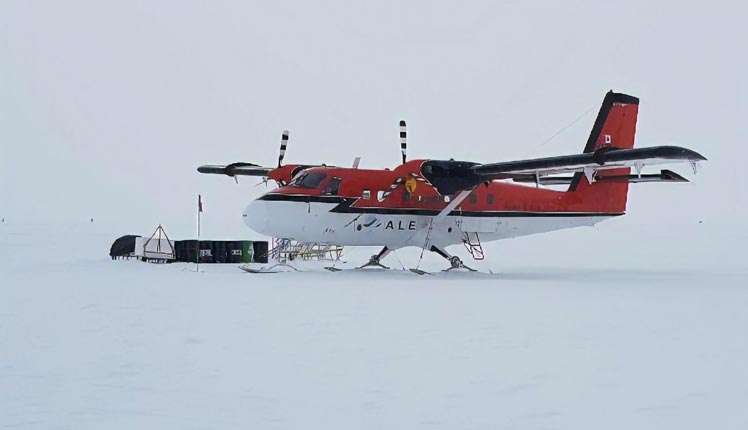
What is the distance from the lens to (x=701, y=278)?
2038 cm

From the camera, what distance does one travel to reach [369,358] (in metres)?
7.98

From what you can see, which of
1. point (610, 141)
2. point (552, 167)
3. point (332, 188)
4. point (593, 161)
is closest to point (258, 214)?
point (332, 188)

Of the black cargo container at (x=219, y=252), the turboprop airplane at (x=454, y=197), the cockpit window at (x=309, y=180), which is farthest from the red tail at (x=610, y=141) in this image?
the black cargo container at (x=219, y=252)

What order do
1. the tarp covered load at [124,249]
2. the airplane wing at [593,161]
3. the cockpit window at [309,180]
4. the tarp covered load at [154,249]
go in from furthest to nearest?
1. the tarp covered load at [124,249]
2. the tarp covered load at [154,249]
3. the cockpit window at [309,180]
4. the airplane wing at [593,161]


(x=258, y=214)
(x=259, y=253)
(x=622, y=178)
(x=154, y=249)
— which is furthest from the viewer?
(x=259, y=253)

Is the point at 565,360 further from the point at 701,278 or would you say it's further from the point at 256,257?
the point at 256,257

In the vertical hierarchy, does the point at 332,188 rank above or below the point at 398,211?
above

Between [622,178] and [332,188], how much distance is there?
9.33m

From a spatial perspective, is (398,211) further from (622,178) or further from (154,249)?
(154,249)

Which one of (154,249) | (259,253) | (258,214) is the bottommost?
(259,253)

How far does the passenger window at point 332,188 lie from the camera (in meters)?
20.7

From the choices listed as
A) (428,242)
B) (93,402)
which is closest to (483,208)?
(428,242)

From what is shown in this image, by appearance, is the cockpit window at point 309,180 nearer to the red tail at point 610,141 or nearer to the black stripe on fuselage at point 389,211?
the black stripe on fuselage at point 389,211

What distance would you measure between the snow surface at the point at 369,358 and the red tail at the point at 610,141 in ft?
28.3
